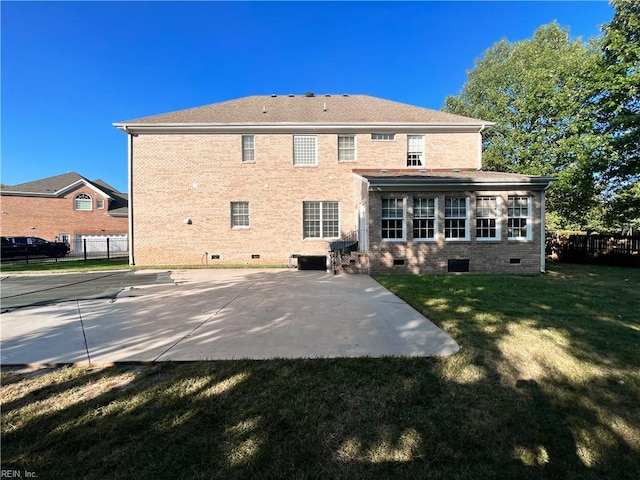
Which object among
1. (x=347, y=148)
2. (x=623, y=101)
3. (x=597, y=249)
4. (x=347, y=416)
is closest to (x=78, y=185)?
(x=347, y=148)

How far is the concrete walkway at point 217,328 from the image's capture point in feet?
12.5

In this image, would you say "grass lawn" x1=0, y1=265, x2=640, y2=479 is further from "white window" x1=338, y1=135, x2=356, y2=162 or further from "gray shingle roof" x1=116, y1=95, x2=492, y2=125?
"gray shingle roof" x1=116, y1=95, x2=492, y2=125

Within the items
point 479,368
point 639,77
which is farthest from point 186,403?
point 639,77

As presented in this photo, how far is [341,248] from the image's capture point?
1210 cm

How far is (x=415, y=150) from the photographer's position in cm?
1527

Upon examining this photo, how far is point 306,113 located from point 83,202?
94.0ft

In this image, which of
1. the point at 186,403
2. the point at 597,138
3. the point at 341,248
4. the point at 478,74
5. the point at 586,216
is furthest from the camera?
the point at 478,74

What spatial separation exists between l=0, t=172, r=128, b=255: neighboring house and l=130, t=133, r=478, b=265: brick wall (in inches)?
682

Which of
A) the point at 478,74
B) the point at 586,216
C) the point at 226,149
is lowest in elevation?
the point at 586,216

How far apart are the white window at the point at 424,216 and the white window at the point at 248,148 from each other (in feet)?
28.6

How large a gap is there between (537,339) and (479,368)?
4.68ft

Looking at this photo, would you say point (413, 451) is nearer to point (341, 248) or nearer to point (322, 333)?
point (322, 333)

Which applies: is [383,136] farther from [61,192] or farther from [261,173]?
[61,192]

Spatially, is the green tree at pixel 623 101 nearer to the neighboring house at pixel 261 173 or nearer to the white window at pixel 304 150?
the neighboring house at pixel 261 173
